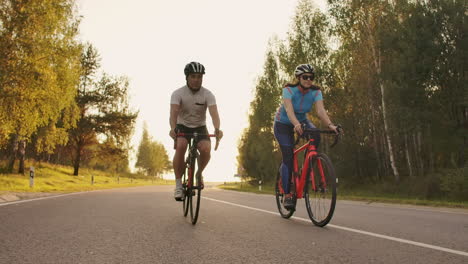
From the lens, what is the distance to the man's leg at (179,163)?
6.24 m

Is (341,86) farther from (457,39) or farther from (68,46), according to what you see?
(68,46)

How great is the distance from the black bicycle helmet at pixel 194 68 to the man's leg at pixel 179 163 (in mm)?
995

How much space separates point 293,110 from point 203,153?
4.82 feet

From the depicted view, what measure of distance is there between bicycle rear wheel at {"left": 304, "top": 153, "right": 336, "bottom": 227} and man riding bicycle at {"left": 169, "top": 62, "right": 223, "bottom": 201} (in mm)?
1454

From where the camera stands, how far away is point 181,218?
6781 mm

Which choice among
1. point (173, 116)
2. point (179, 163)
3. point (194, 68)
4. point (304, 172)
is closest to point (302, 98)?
point (304, 172)

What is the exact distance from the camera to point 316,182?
572 centimetres

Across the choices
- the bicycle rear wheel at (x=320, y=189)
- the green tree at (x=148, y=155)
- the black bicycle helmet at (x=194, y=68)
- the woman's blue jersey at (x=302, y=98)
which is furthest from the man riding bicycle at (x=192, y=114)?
the green tree at (x=148, y=155)

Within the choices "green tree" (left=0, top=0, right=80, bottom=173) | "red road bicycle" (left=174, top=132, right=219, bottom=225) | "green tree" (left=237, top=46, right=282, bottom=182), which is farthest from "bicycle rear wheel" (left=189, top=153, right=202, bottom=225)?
"green tree" (left=237, top=46, right=282, bottom=182)

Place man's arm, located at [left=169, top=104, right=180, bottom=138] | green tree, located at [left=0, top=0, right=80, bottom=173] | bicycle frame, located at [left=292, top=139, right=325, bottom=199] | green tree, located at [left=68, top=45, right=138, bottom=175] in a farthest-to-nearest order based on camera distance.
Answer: green tree, located at [left=68, top=45, right=138, bottom=175] → green tree, located at [left=0, top=0, right=80, bottom=173] → man's arm, located at [left=169, top=104, right=180, bottom=138] → bicycle frame, located at [left=292, top=139, right=325, bottom=199]

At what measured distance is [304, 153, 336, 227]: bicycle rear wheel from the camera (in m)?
5.42

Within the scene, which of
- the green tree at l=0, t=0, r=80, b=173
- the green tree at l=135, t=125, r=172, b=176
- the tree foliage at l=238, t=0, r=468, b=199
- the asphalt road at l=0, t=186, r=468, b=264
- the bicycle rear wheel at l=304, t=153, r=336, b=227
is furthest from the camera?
the green tree at l=135, t=125, r=172, b=176

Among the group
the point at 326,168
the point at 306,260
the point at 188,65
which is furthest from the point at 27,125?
the point at 306,260

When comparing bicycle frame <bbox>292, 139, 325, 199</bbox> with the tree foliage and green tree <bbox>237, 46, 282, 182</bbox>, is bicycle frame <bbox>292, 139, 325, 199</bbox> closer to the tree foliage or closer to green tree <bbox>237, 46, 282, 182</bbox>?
the tree foliage
